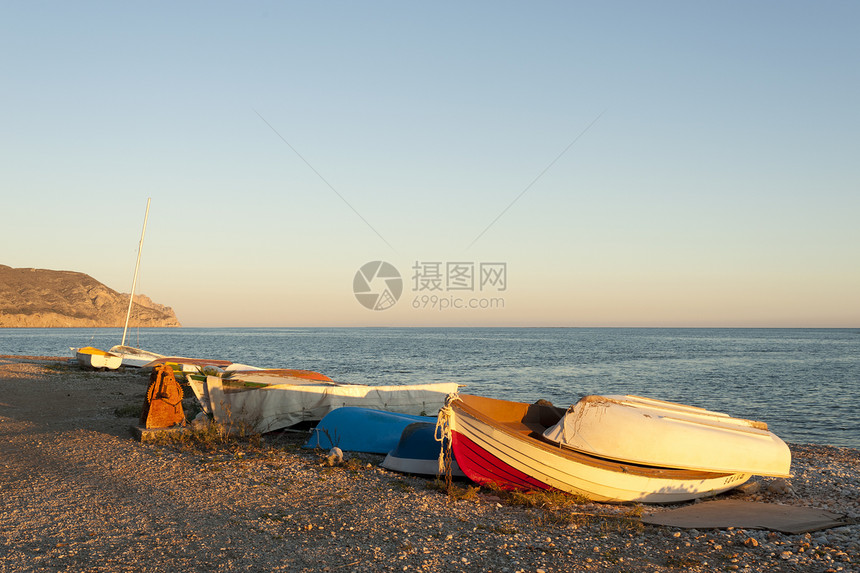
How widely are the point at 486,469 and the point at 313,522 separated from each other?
315cm

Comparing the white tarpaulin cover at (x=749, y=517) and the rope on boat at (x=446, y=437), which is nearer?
the white tarpaulin cover at (x=749, y=517)

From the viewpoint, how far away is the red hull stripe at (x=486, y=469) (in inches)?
376

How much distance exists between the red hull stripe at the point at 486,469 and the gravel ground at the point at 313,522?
280mm

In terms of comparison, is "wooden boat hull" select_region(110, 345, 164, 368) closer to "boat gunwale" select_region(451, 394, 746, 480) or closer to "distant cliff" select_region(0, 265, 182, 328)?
"boat gunwale" select_region(451, 394, 746, 480)

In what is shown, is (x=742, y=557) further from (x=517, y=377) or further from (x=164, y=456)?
(x=517, y=377)

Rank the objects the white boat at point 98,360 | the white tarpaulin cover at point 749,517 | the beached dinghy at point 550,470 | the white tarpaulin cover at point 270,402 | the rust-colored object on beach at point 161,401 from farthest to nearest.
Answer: the white boat at point 98,360
the white tarpaulin cover at point 270,402
the rust-colored object on beach at point 161,401
the beached dinghy at point 550,470
the white tarpaulin cover at point 749,517

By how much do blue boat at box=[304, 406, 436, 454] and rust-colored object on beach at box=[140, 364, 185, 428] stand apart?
316 centimetres

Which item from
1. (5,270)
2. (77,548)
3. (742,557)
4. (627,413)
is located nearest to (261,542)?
(77,548)

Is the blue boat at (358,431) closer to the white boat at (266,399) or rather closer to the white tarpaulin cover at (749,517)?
the white boat at (266,399)

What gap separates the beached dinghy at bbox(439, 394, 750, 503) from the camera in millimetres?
9367

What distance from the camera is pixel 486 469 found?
9.75 m

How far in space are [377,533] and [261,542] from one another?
4.60ft

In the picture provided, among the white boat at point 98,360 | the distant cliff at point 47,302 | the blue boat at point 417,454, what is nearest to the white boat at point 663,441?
the blue boat at point 417,454

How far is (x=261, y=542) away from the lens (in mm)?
7016
